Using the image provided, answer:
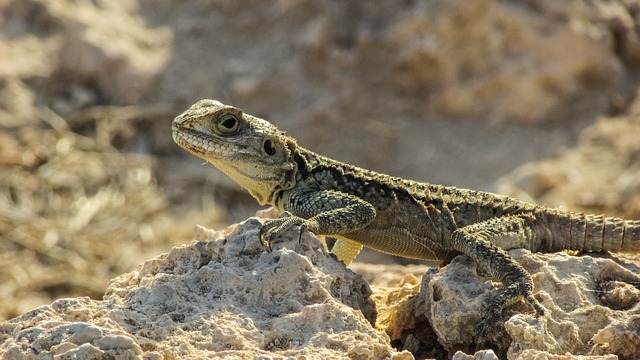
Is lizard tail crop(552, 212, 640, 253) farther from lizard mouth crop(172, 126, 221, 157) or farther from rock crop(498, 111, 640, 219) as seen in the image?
rock crop(498, 111, 640, 219)

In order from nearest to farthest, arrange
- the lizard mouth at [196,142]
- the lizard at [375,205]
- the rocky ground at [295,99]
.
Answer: the lizard at [375,205] → the lizard mouth at [196,142] → the rocky ground at [295,99]

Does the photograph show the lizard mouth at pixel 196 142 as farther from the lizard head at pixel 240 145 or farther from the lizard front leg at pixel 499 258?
the lizard front leg at pixel 499 258

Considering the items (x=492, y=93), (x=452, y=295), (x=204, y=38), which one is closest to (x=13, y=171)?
(x=204, y=38)

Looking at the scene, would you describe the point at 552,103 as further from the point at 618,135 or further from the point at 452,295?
the point at 452,295

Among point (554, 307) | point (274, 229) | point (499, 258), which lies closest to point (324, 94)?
point (499, 258)

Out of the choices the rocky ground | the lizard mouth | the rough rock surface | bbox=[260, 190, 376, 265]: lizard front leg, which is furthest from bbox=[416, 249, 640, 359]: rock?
the rocky ground

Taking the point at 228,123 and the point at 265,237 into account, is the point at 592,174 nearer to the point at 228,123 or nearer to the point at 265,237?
the point at 228,123

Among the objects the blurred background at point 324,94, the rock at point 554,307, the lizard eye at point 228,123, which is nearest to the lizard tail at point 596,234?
the rock at point 554,307
